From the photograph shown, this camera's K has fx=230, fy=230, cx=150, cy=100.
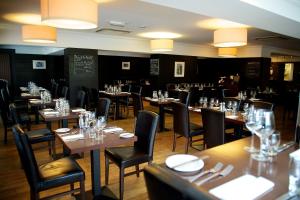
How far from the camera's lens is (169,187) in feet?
2.85

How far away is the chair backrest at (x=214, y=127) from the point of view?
306 cm

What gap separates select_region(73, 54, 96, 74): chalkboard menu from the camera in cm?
718

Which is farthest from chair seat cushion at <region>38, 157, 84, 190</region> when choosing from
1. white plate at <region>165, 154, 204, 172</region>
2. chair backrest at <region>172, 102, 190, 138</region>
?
chair backrest at <region>172, 102, 190, 138</region>

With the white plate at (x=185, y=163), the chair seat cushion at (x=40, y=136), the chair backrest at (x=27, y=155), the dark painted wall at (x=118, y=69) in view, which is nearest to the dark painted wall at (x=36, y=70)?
the dark painted wall at (x=118, y=69)

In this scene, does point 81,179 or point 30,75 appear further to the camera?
point 30,75

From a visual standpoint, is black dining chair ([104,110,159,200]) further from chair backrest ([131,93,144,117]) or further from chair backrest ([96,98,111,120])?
chair backrest ([131,93,144,117])

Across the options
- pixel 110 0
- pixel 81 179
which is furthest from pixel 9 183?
pixel 110 0

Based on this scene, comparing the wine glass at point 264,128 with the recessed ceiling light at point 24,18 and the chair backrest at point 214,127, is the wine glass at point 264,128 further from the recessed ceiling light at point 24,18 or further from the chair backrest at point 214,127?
the recessed ceiling light at point 24,18

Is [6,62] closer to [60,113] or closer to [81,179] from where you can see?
[60,113]

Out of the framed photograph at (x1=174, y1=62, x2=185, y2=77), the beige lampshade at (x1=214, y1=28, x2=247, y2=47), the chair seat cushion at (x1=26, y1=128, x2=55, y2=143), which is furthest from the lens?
the framed photograph at (x1=174, y1=62, x2=185, y2=77)

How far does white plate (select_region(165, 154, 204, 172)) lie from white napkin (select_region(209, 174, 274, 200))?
0.22 m

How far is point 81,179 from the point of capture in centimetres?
221

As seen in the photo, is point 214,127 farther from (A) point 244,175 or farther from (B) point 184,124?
(A) point 244,175

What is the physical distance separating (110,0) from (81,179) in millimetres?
2607
